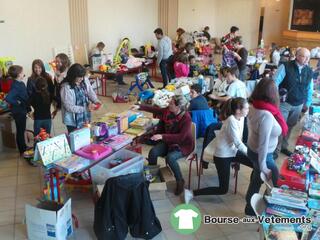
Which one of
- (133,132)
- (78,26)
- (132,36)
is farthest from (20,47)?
(133,132)

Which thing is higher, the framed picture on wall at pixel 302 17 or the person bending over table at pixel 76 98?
the framed picture on wall at pixel 302 17

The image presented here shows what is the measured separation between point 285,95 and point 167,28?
7513mm

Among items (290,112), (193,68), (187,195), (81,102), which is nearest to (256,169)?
(187,195)

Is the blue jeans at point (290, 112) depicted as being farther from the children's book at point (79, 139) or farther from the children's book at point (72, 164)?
the children's book at point (72, 164)

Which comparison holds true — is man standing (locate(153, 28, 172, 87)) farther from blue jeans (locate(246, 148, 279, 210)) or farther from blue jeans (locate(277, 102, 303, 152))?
blue jeans (locate(246, 148, 279, 210))

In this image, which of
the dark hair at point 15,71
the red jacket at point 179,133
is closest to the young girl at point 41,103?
the dark hair at point 15,71

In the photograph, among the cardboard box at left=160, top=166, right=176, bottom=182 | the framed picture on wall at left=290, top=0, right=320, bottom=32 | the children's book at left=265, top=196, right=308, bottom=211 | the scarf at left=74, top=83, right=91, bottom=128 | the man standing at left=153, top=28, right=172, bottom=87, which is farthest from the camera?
the framed picture on wall at left=290, top=0, right=320, bottom=32

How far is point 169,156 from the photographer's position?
4.26 metres

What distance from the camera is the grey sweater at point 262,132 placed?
3.38 metres

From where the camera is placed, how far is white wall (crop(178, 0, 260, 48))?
1331 cm

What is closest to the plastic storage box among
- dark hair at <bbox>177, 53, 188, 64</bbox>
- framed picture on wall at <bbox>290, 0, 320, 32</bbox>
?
dark hair at <bbox>177, 53, 188, 64</bbox>

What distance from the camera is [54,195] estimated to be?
376 cm

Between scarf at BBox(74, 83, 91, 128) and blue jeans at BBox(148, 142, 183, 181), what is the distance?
988 millimetres

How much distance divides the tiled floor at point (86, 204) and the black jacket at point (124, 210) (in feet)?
0.89
